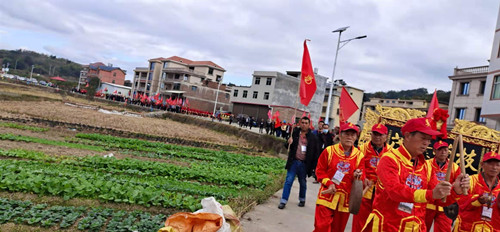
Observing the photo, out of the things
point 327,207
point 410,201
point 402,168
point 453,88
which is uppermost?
point 453,88

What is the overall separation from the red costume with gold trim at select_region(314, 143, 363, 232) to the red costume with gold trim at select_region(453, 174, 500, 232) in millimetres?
1651

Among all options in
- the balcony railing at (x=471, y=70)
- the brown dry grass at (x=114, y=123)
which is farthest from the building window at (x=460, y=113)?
the brown dry grass at (x=114, y=123)

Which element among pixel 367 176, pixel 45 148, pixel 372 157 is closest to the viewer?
pixel 367 176

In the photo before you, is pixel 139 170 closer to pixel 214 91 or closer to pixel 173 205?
pixel 173 205

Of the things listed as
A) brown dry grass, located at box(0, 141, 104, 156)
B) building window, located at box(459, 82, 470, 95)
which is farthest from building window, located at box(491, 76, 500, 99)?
brown dry grass, located at box(0, 141, 104, 156)

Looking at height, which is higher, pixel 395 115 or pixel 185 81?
pixel 185 81

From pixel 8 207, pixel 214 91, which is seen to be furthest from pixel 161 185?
pixel 214 91

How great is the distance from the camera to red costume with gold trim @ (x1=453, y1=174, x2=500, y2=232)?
4.71 m

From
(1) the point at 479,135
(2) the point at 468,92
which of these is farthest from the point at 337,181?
(2) the point at 468,92

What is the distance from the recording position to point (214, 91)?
218 feet

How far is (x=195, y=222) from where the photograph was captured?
13.8 feet

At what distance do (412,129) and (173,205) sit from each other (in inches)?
193

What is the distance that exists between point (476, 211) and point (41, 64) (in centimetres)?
16420

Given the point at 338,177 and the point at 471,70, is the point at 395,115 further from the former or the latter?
the point at 471,70
